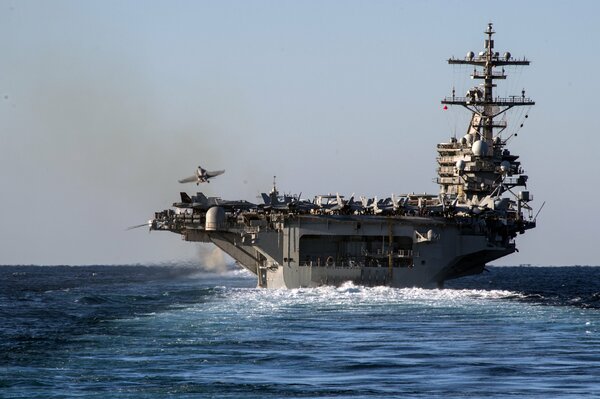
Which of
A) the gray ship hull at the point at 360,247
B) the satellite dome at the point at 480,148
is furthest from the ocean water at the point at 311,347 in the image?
the satellite dome at the point at 480,148

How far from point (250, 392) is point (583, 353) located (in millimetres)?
10958

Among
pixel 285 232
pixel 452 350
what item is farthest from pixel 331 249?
pixel 452 350

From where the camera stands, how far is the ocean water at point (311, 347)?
26578mm

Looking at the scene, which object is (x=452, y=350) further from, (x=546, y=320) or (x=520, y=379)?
(x=546, y=320)

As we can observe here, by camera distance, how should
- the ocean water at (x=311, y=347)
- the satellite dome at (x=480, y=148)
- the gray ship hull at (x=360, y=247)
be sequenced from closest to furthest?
1. the ocean water at (x=311, y=347)
2. the gray ship hull at (x=360, y=247)
3. the satellite dome at (x=480, y=148)

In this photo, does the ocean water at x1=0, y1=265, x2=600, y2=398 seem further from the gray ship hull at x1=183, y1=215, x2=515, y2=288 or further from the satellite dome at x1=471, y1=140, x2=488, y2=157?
the satellite dome at x1=471, y1=140, x2=488, y2=157

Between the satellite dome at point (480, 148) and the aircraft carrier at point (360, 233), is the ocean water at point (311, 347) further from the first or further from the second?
the satellite dome at point (480, 148)

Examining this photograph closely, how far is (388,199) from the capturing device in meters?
60.8

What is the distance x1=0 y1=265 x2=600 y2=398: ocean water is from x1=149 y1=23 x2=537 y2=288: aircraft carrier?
5.79 feet

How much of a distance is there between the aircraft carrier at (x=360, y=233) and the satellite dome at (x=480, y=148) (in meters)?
0.05

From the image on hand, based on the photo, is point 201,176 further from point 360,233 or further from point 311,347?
point 311,347

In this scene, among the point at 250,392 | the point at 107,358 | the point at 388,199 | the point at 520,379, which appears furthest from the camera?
the point at 388,199

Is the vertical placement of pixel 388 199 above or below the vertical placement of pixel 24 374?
above

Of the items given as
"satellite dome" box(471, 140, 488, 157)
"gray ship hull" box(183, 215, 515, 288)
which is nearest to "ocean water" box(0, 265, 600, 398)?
"gray ship hull" box(183, 215, 515, 288)
